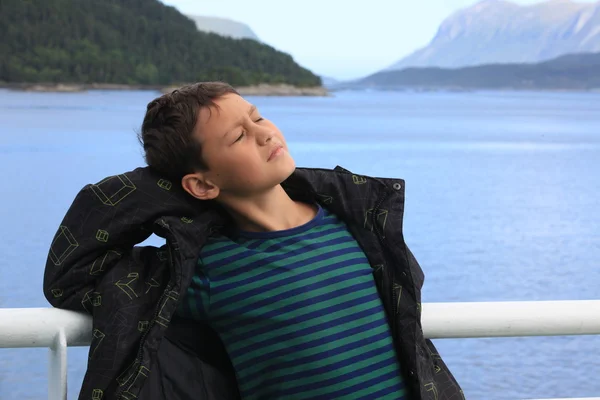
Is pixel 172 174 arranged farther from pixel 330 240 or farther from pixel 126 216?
pixel 330 240

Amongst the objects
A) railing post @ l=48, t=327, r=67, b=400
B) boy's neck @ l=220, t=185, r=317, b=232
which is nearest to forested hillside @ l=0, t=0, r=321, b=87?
boy's neck @ l=220, t=185, r=317, b=232

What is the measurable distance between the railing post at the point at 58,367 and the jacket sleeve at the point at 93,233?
0.04 meters

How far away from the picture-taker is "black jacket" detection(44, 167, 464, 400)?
3.61 ft

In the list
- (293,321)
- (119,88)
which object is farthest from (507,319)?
(119,88)

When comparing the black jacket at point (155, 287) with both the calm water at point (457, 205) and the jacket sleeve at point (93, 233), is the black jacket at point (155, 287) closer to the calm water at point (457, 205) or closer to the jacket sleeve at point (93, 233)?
the jacket sleeve at point (93, 233)

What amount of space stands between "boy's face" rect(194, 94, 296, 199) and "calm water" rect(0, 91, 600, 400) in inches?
12.8

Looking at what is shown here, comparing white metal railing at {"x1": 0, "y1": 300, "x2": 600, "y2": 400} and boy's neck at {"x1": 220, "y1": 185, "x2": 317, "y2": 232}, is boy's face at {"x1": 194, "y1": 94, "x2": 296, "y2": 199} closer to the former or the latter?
boy's neck at {"x1": 220, "y1": 185, "x2": 317, "y2": 232}

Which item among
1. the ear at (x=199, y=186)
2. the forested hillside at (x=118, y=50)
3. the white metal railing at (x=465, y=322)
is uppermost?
the ear at (x=199, y=186)

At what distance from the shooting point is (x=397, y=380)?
1190 millimetres

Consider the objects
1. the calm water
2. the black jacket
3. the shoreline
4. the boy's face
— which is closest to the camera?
the black jacket

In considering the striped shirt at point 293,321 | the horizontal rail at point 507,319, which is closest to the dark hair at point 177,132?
the striped shirt at point 293,321

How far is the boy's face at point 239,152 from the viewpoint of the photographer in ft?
3.95

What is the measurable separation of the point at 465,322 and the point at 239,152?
365 millimetres

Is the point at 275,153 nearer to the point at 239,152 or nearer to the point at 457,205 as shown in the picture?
the point at 239,152
